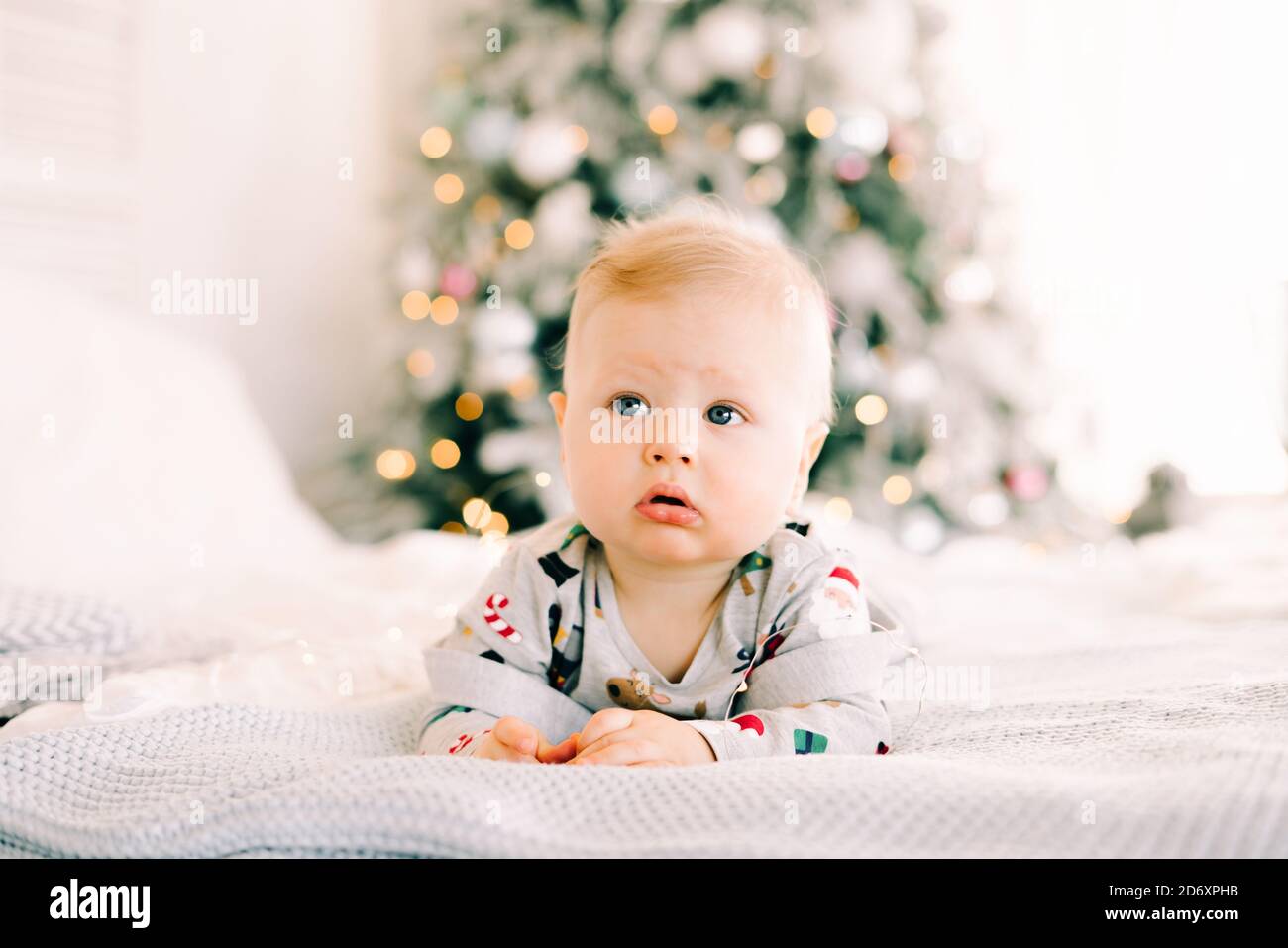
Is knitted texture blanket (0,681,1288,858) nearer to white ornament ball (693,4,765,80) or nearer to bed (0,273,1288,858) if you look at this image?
bed (0,273,1288,858)

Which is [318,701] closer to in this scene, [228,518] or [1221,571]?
[228,518]

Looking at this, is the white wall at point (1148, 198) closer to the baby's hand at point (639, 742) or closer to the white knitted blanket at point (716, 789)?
the white knitted blanket at point (716, 789)

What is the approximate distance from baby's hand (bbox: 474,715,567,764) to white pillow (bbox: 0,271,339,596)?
1003mm

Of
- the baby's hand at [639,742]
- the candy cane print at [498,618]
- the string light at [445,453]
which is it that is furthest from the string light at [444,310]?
the baby's hand at [639,742]

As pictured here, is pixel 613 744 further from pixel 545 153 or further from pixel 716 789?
pixel 545 153

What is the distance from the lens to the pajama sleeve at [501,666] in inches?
43.6

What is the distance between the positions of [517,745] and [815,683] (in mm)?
290

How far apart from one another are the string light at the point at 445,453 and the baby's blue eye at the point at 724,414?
1.81 m

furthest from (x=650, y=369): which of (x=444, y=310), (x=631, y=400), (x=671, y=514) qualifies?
(x=444, y=310)

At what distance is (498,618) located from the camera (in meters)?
1.16

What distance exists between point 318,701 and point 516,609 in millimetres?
281

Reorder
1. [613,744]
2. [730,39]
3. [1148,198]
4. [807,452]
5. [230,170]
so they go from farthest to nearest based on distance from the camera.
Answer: [1148,198]
[230,170]
[730,39]
[807,452]
[613,744]

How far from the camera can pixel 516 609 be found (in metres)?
1.17

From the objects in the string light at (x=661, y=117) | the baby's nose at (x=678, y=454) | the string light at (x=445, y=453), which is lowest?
the baby's nose at (x=678, y=454)
